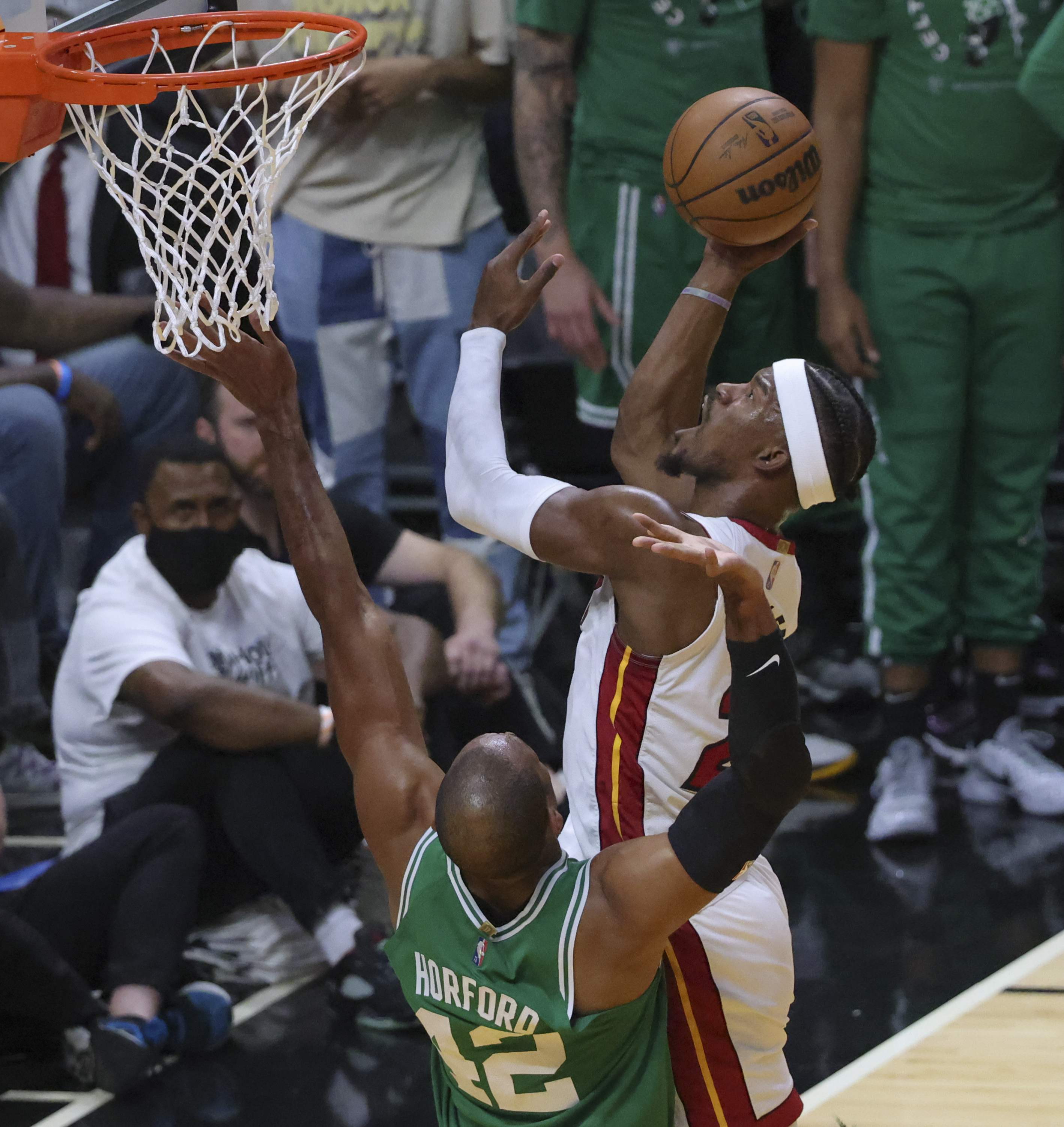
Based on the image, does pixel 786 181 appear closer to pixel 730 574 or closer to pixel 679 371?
pixel 679 371

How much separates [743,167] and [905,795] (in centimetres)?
258

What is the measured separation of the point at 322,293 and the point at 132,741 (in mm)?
1727

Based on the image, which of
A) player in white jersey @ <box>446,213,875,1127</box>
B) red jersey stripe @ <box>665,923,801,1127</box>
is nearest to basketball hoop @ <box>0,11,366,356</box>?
player in white jersey @ <box>446,213,875,1127</box>

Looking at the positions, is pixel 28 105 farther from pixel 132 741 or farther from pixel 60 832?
pixel 60 832

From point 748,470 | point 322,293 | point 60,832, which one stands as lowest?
point 60,832

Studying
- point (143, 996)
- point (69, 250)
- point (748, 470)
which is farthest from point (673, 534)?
point (69, 250)

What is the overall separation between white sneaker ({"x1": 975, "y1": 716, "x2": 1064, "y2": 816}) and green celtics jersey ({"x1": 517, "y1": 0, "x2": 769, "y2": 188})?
7.02 feet

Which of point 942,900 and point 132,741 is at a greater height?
point 132,741

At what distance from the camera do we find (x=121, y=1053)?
3.86 m

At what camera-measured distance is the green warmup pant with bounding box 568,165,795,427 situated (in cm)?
534

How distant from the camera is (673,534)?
Result: 2160mm

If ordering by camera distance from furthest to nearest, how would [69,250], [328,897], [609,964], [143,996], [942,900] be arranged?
[69,250], [942,900], [328,897], [143,996], [609,964]

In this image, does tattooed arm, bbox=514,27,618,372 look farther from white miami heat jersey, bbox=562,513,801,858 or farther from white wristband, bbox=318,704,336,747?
white miami heat jersey, bbox=562,513,801,858

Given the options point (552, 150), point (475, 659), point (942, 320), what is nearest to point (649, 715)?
point (475, 659)
